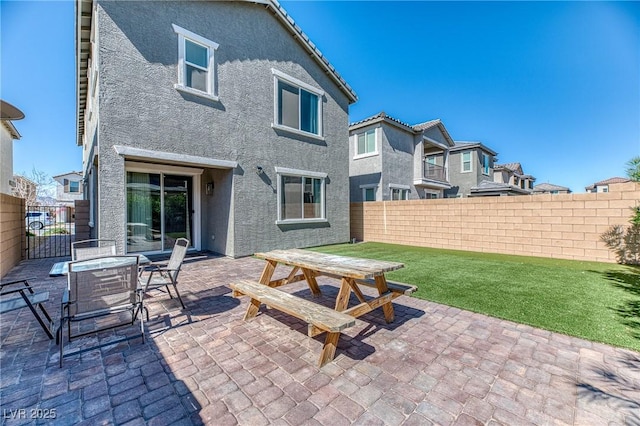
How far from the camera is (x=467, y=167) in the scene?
81.0 ft

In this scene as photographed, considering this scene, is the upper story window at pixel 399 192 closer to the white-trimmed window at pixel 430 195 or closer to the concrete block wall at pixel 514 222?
the white-trimmed window at pixel 430 195

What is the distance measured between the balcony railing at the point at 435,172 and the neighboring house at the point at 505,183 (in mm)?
3972

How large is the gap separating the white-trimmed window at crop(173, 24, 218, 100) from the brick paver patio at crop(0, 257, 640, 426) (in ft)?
22.0

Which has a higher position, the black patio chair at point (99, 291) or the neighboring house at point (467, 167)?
the neighboring house at point (467, 167)

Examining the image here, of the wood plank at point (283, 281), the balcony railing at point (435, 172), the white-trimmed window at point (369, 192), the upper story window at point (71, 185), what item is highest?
the upper story window at point (71, 185)

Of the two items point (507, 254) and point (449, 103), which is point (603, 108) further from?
point (507, 254)

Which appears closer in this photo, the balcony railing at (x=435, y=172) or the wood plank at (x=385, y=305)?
the wood plank at (x=385, y=305)

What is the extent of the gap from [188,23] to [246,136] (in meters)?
3.54

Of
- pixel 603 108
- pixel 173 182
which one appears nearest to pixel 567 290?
pixel 173 182

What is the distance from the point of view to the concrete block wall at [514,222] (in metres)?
8.16

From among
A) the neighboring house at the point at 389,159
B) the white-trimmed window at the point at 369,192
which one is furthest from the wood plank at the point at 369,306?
the white-trimmed window at the point at 369,192

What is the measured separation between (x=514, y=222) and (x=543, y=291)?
5.24 m

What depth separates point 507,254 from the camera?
9.94m

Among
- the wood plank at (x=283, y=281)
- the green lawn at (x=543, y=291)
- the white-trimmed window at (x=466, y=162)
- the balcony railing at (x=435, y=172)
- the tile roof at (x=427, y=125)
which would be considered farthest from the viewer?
the white-trimmed window at (x=466, y=162)
